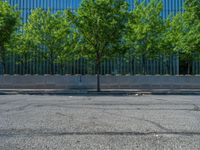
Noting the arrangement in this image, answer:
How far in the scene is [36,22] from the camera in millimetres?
41812

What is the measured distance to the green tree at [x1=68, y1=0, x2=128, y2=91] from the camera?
1198 inches

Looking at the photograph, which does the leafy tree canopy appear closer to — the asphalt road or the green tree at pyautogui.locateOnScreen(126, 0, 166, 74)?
the green tree at pyautogui.locateOnScreen(126, 0, 166, 74)

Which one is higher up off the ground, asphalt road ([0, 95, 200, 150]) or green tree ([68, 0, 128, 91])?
green tree ([68, 0, 128, 91])

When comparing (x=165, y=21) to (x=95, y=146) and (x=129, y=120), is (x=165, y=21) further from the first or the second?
(x=95, y=146)

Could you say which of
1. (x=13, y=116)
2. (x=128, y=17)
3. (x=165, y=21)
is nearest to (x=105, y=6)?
(x=128, y=17)

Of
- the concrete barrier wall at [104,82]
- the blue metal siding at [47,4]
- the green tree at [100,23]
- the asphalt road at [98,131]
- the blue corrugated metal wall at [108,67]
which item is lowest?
the asphalt road at [98,131]

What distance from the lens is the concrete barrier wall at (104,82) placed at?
34.2 meters

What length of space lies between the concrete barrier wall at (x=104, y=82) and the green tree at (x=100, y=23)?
3572 mm

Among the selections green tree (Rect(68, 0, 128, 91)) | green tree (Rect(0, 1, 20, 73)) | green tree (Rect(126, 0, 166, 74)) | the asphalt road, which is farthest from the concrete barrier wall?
the asphalt road

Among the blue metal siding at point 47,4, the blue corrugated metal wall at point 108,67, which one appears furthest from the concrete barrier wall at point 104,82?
the blue metal siding at point 47,4

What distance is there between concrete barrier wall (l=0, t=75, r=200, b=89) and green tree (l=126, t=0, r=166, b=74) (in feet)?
19.5

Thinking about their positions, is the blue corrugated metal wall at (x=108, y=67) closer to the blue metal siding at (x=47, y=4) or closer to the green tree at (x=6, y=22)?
the blue metal siding at (x=47, y=4)

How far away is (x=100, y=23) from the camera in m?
30.2

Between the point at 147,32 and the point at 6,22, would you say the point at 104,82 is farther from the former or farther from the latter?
the point at 6,22
